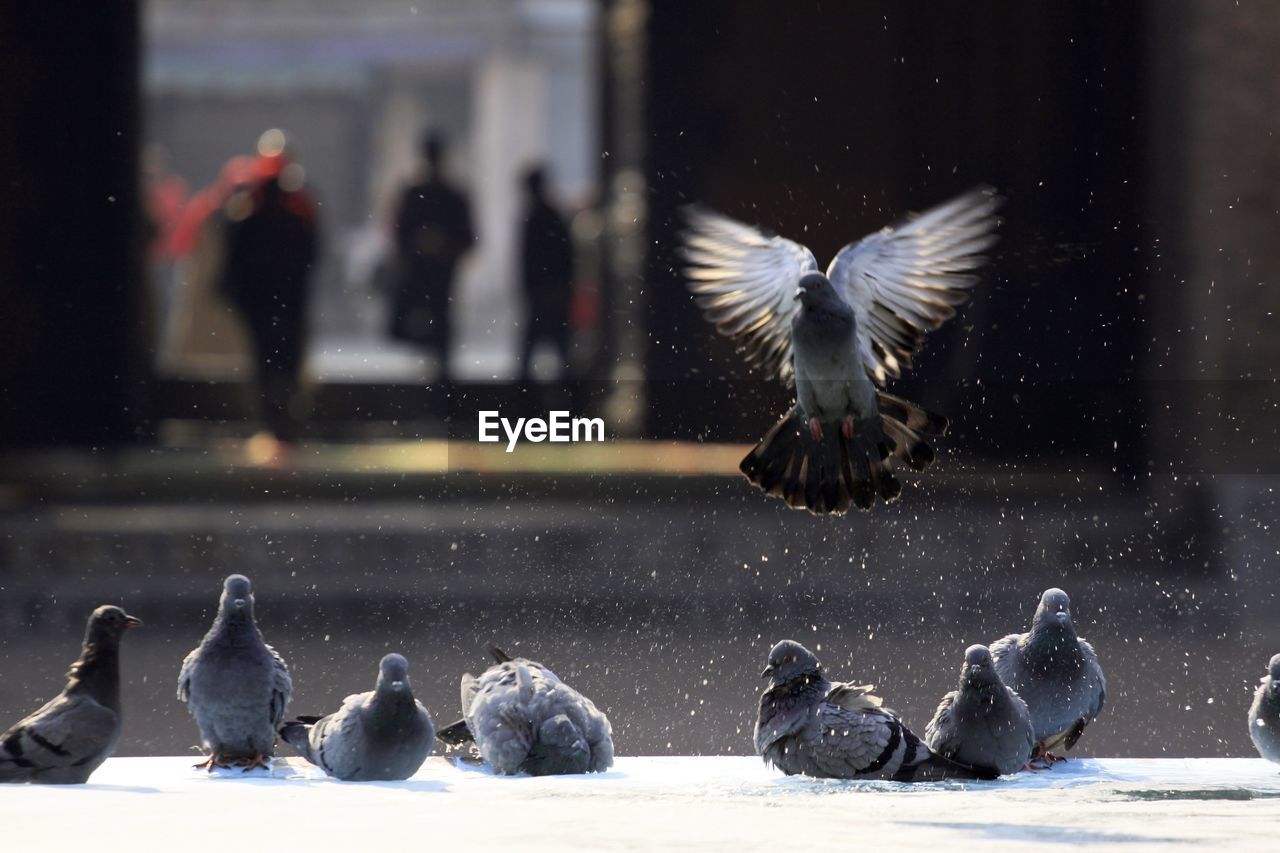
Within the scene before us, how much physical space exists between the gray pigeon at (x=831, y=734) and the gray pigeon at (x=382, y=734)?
94 centimetres

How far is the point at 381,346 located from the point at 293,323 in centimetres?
77

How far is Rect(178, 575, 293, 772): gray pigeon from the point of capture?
5.69 metres

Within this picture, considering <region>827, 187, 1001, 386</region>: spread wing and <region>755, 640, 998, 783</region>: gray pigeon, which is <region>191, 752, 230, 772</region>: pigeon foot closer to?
<region>755, 640, 998, 783</region>: gray pigeon

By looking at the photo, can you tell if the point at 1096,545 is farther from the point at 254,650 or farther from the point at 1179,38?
the point at 254,650

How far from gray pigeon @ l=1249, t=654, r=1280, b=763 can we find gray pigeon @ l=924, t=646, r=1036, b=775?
0.73 meters

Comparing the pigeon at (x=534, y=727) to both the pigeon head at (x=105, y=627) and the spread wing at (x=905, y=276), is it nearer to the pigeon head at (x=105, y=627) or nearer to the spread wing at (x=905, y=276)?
the pigeon head at (x=105, y=627)

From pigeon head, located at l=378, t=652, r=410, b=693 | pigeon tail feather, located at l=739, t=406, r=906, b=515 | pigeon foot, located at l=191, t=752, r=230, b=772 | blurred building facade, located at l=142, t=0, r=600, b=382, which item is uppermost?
blurred building facade, located at l=142, t=0, r=600, b=382

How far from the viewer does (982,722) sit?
18.1 feet

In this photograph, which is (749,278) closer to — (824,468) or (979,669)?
(824,468)

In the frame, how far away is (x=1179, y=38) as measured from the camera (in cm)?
1065

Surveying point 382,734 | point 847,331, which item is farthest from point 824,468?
point 382,734

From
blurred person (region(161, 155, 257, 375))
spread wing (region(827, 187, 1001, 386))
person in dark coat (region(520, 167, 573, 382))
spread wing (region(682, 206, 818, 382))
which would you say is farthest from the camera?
blurred person (region(161, 155, 257, 375))

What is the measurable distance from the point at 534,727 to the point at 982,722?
3.92 feet

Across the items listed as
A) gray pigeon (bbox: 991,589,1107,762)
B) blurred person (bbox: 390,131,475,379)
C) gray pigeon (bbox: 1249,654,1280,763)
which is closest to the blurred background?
blurred person (bbox: 390,131,475,379)
